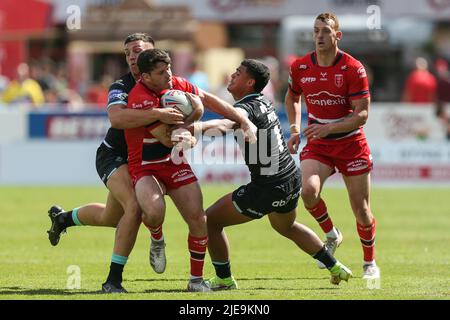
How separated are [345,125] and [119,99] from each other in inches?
89.3

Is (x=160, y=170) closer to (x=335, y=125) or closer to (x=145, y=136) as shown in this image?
(x=145, y=136)

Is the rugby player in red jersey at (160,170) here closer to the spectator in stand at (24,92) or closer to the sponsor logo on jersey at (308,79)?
the sponsor logo on jersey at (308,79)

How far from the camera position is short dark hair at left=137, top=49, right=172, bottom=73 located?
9.40 m

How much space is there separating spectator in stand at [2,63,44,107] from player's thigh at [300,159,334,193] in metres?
14.2

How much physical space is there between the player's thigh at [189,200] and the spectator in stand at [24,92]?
49.1 ft

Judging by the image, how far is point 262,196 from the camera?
9.72m

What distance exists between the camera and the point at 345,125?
34.9 ft

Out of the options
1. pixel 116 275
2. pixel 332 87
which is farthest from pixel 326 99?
pixel 116 275

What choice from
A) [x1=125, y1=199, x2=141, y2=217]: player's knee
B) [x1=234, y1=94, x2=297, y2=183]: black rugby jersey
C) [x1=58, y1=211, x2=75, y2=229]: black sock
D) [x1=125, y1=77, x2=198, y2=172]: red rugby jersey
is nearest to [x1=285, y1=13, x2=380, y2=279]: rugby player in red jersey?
[x1=234, y1=94, x2=297, y2=183]: black rugby jersey

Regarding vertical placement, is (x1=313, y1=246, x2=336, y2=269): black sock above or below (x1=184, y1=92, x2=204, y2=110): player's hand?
below

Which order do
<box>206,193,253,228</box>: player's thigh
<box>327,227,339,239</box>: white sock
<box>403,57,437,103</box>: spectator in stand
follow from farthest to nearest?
<box>403,57,437,103</box>: spectator in stand → <box>327,227,339,239</box>: white sock → <box>206,193,253,228</box>: player's thigh

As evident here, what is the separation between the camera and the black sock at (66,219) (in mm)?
11336

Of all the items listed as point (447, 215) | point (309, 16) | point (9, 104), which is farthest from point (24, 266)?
point (309, 16)

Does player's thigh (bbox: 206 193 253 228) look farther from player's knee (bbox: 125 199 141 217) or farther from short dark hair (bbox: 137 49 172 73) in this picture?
short dark hair (bbox: 137 49 172 73)
